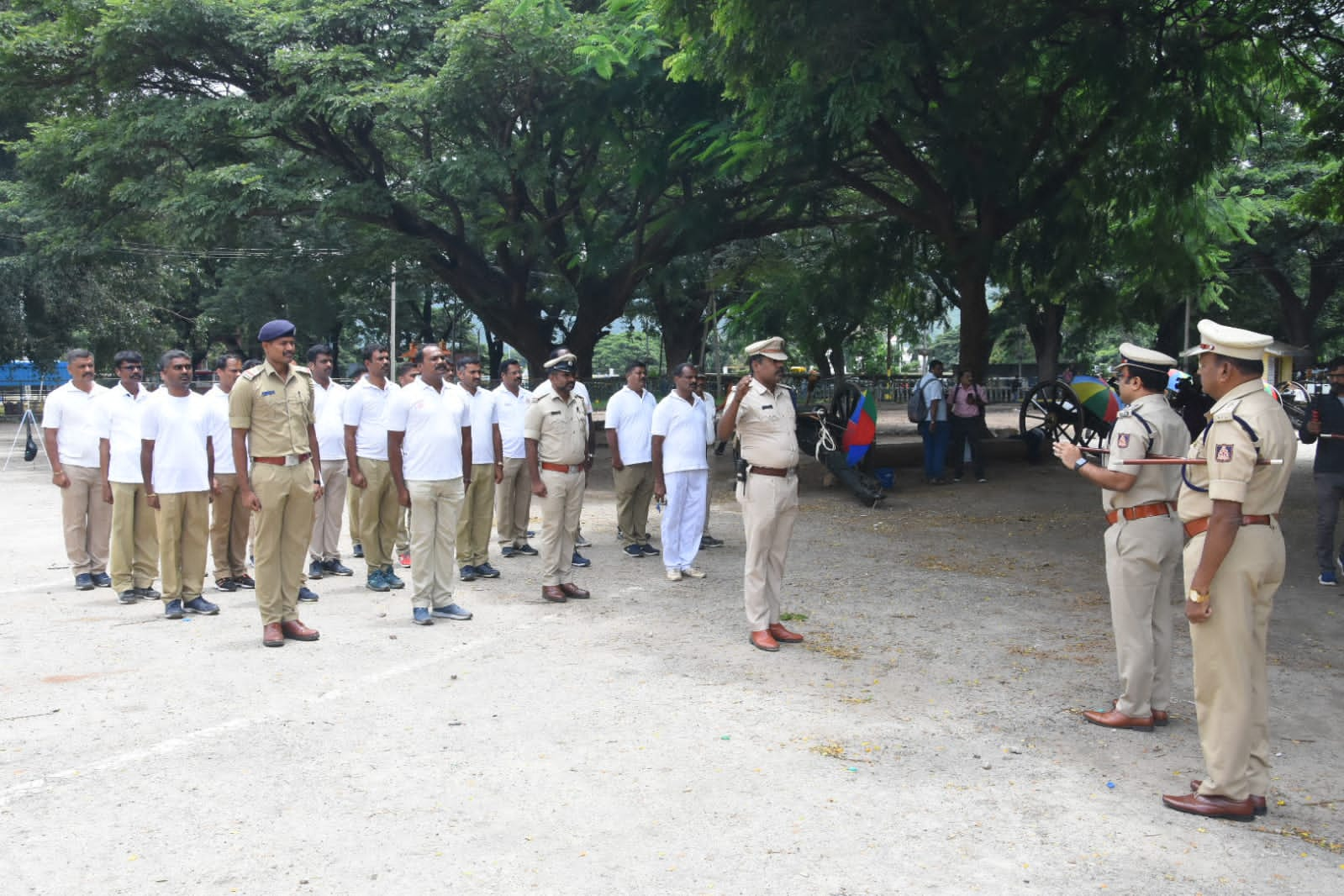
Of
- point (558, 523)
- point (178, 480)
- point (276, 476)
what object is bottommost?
point (558, 523)

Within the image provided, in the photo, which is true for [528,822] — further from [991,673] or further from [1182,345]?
[1182,345]

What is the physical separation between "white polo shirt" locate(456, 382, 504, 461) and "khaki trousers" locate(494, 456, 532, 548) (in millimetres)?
1015

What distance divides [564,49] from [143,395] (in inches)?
371

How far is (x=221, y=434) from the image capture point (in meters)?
8.91

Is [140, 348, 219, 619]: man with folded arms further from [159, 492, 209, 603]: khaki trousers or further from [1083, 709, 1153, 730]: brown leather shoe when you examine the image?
[1083, 709, 1153, 730]: brown leather shoe

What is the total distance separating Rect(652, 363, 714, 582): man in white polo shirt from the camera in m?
9.73

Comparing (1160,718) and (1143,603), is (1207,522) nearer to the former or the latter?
(1143,603)

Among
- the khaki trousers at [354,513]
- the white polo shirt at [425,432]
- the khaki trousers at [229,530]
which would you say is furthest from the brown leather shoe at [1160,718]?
the khaki trousers at [354,513]

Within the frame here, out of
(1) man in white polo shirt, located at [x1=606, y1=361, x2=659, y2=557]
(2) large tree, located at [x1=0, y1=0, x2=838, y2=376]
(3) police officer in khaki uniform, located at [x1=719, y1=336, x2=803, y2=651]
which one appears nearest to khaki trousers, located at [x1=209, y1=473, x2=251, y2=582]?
(1) man in white polo shirt, located at [x1=606, y1=361, x2=659, y2=557]

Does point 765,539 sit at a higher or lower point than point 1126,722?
higher

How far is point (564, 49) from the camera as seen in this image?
1625cm

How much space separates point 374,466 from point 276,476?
96.1 inches

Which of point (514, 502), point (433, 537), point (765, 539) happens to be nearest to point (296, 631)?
point (433, 537)

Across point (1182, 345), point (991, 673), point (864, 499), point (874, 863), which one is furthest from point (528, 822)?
point (1182, 345)
